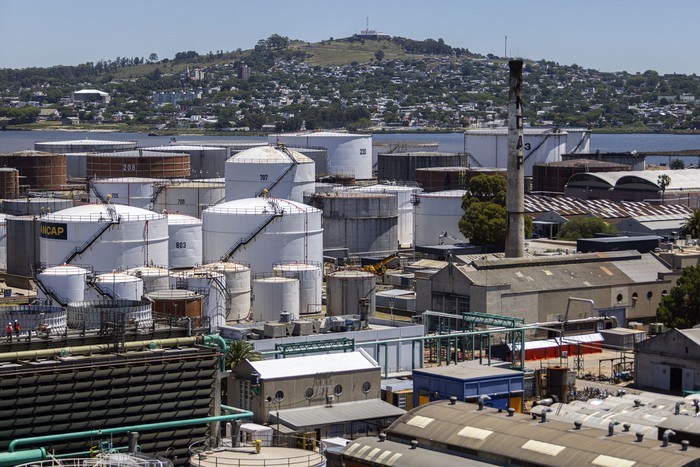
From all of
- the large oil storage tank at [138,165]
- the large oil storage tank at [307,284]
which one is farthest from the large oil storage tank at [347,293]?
the large oil storage tank at [138,165]

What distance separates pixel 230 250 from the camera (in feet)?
224

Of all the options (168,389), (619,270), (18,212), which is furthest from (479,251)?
(168,389)

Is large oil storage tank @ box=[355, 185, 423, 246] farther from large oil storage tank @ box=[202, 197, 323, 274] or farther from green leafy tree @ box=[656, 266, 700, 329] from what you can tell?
green leafy tree @ box=[656, 266, 700, 329]

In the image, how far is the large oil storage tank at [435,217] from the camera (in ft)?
298

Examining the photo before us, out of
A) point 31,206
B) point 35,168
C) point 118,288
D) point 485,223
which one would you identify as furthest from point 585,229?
point 35,168

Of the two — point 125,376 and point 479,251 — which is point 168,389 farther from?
point 479,251

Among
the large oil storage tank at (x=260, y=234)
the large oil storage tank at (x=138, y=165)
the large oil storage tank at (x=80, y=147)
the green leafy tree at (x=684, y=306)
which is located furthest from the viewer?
the large oil storage tank at (x=80, y=147)

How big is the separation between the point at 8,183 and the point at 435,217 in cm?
2874

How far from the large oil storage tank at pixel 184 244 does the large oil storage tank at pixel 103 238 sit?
2199mm

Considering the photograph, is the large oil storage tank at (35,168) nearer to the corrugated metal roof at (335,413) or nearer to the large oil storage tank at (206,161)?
the large oil storage tank at (206,161)

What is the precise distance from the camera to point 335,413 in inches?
1570

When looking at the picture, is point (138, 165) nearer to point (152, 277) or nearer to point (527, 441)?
point (152, 277)

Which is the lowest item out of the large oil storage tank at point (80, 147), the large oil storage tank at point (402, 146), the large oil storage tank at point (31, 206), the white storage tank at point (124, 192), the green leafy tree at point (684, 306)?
the green leafy tree at point (684, 306)

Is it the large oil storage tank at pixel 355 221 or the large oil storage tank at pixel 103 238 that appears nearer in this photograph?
the large oil storage tank at pixel 103 238
